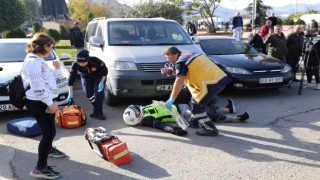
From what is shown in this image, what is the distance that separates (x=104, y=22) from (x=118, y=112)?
2.37 m

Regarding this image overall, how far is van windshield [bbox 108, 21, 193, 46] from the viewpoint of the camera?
25.3 ft

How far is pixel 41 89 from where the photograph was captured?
359cm

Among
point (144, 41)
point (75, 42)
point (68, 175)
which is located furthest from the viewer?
point (75, 42)

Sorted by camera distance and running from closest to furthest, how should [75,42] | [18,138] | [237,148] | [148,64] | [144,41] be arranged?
[237,148] < [18,138] < [148,64] < [144,41] < [75,42]

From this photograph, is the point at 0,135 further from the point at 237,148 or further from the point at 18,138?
the point at 237,148

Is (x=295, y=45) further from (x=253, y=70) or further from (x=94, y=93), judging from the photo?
(x=94, y=93)

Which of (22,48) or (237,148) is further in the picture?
(22,48)

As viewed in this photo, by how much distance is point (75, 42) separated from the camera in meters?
13.2

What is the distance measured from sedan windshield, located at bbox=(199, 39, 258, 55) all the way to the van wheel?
10.3 feet

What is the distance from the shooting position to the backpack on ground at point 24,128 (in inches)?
219

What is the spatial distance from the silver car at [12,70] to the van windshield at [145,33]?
1285 mm

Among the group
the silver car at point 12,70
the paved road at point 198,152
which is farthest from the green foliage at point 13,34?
the paved road at point 198,152

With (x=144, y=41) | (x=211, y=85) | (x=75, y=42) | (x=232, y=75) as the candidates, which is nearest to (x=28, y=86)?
(x=211, y=85)

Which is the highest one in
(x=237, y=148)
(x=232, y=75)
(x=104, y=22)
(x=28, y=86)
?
(x=104, y=22)
